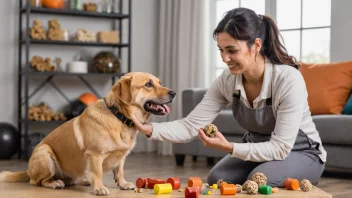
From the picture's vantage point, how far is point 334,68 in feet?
15.4

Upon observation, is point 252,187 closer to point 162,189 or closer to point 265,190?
point 265,190

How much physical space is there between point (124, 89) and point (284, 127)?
2.44ft

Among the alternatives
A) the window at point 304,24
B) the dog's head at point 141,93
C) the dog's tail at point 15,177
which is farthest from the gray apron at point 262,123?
the window at point 304,24

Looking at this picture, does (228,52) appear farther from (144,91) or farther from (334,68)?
(334,68)

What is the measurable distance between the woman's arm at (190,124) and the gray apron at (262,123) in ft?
0.35

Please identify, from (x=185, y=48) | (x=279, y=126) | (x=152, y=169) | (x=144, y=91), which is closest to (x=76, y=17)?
(x=185, y=48)

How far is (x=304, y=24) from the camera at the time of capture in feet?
18.0

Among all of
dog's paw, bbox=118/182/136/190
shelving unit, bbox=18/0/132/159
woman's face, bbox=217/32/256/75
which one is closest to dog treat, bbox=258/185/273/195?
woman's face, bbox=217/32/256/75

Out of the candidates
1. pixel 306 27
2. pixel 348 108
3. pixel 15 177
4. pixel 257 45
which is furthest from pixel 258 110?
A: pixel 306 27

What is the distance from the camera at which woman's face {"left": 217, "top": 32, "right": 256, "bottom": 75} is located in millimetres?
2605

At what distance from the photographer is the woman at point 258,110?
8.57 ft

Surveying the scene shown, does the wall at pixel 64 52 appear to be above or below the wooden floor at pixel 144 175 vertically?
above

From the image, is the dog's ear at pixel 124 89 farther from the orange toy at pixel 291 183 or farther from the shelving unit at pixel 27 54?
the shelving unit at pixel 27 54

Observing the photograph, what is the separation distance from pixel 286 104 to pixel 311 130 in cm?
29
